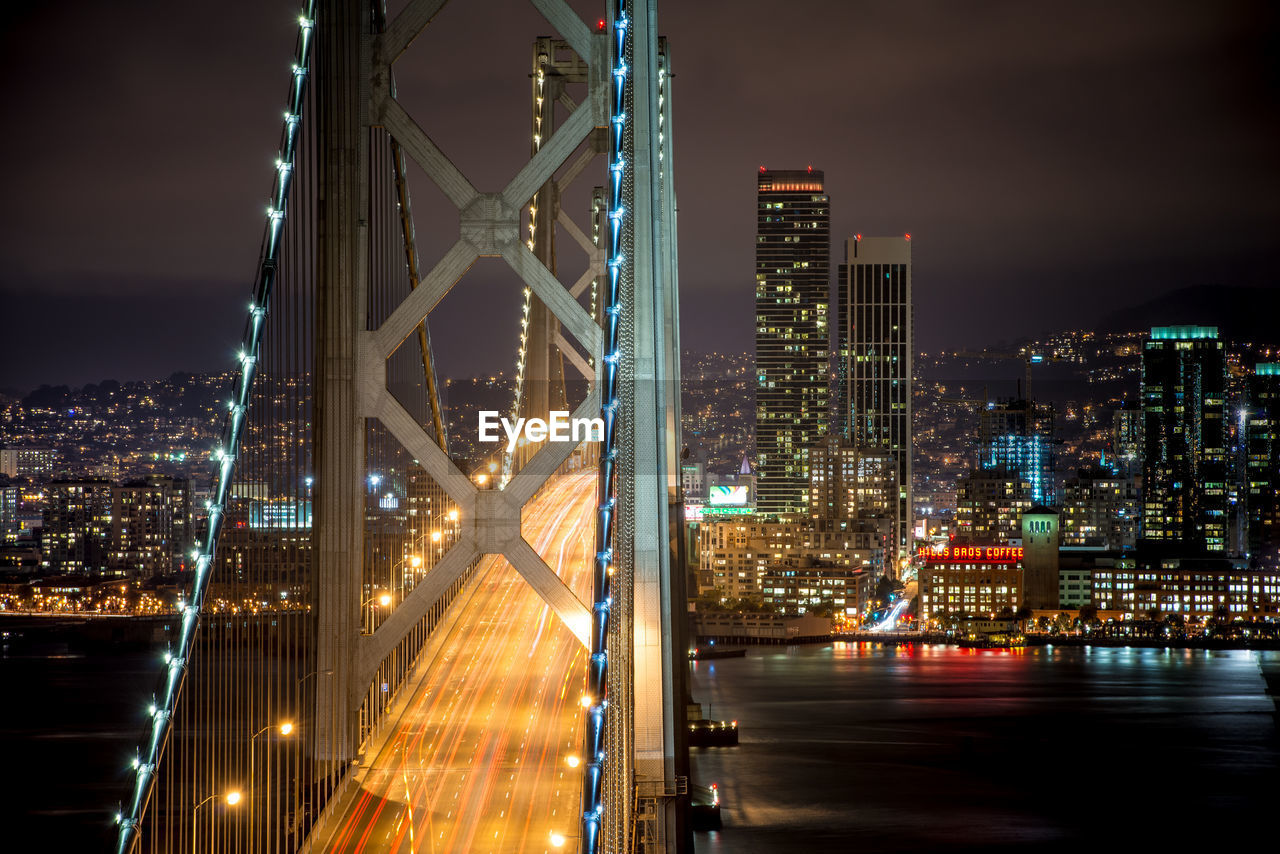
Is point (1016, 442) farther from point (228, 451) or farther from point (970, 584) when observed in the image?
point (228, 451)

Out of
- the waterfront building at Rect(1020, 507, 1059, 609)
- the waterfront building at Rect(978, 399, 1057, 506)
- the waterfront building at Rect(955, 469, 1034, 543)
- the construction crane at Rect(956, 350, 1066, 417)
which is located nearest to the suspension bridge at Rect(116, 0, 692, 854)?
the waterfront building at Rect(1020, 507, 1059, 609)

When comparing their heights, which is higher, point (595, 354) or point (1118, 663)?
point (595, 354)

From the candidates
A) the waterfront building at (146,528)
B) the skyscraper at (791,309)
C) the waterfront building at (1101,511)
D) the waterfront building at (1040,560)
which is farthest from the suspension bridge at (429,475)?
the skyscraper at (791,309)

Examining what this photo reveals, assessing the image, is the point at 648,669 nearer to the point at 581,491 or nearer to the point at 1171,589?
the point at 581,491

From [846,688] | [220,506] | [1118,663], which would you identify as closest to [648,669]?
[220,506]

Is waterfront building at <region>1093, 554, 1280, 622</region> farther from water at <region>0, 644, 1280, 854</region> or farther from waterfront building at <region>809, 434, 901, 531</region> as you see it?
waterfront building at <region>809, 434, 901, 531</region>

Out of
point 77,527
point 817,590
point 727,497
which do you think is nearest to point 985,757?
point 77,527

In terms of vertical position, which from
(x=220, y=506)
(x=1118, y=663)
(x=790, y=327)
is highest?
(x=790, y=327)
